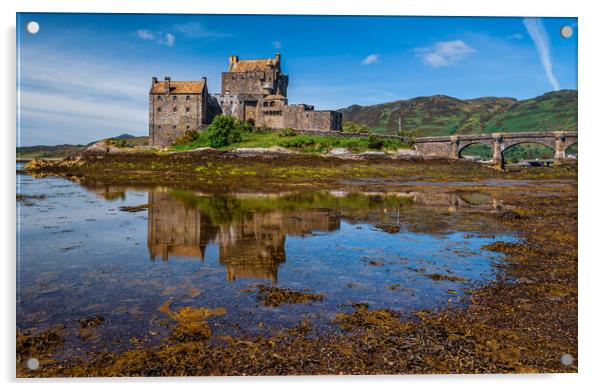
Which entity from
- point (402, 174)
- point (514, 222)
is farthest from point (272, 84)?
point (514, 222)

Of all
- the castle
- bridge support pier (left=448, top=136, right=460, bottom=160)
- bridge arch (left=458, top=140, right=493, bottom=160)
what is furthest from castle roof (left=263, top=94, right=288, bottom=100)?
bridge arch (left=458, top=140, right=493, bottom=160)

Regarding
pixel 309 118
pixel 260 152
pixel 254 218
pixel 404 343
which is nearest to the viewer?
pixel 404 343

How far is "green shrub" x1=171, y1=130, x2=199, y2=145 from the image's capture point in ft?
169

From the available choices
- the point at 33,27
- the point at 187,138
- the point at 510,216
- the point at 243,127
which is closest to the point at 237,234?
the point at 33,27

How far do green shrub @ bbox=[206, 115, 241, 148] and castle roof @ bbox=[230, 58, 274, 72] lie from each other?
13703 millimetres

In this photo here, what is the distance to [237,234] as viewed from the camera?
492 inches

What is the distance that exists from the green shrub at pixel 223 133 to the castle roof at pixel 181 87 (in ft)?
28.2

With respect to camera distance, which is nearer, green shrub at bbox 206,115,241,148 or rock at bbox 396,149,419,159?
rock at bbox 396,149,419,159

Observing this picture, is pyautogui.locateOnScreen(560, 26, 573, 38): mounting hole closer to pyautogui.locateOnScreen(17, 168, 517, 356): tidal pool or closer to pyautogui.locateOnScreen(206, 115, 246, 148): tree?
pyautogui.locateOnScreen(17, 168, 517, 356): tidal pool

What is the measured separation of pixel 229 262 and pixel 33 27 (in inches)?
217

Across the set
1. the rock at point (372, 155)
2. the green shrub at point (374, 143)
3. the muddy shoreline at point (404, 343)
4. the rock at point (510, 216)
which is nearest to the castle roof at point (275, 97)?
the green shrub at point (374, 143)

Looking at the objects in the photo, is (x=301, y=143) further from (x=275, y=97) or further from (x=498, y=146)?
(x=498, y=146)

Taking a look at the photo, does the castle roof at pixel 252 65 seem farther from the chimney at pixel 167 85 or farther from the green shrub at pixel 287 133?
the green shrub at pixel 287 133

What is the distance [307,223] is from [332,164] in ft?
83.6
